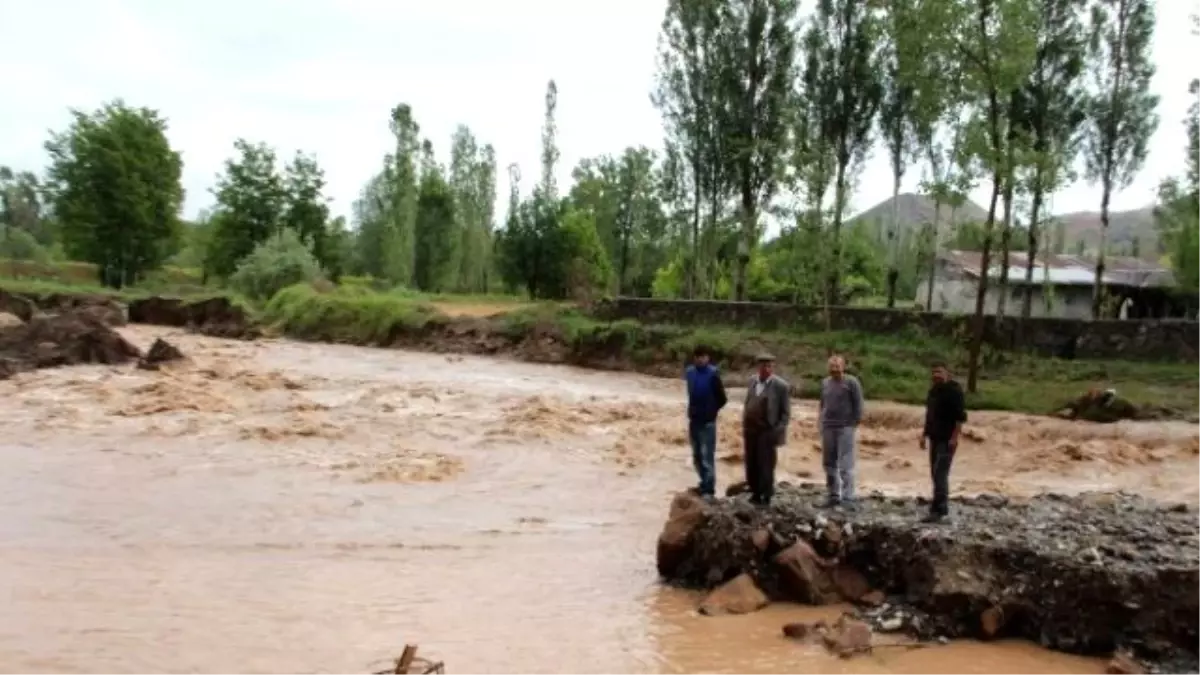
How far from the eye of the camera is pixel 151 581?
37.9 feet

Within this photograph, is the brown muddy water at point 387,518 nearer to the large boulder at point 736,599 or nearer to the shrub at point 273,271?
the large boulder at point 736,599

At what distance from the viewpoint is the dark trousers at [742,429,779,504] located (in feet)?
40.0

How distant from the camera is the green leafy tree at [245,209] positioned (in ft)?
229

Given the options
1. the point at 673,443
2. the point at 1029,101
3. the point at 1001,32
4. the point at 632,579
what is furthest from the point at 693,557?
the point at 1029,101

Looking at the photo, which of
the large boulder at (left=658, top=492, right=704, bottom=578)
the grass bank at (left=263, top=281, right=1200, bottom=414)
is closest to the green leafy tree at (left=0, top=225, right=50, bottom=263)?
the grass bank at (left=263, top=281, right=1200, bottom=414)

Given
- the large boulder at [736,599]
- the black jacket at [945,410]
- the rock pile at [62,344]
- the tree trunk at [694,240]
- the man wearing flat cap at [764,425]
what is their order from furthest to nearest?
the tree trunk at [694,240], the rock pile at [62,344], the man wearing flat cap at [764,425], the black jacket at [945,410], the large boulder at [736,599]

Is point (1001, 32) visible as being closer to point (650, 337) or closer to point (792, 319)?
point (792, 319)

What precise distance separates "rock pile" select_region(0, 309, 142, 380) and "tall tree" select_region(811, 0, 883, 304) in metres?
25.7

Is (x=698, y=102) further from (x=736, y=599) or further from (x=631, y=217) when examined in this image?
(x=736, y=599)

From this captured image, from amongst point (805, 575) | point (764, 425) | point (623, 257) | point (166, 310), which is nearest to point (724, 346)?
point (764, 425)

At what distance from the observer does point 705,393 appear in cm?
1276

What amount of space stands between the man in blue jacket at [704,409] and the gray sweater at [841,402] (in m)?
1.25

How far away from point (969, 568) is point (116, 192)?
65599mm

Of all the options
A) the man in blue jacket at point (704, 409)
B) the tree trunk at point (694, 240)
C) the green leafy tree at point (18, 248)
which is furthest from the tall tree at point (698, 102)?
the green leafy tree at point (18, 248)
